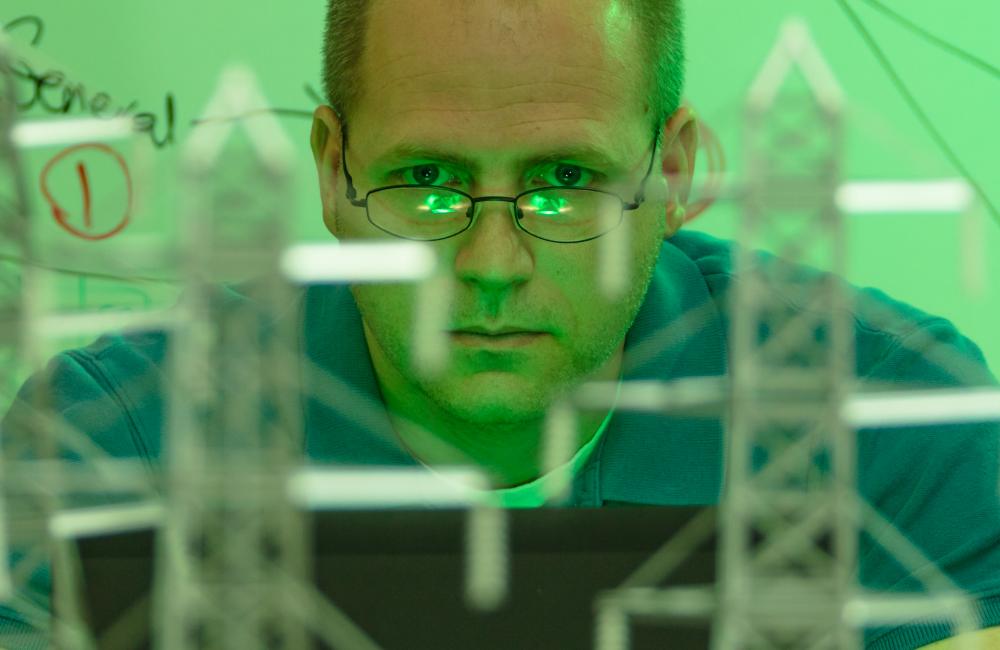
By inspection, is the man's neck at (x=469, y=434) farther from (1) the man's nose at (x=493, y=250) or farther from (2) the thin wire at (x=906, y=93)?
(2) the thin wire at (x=906, y=93)

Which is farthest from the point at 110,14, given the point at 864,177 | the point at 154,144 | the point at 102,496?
the point at 864,177

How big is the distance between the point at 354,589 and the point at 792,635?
0.58 ft

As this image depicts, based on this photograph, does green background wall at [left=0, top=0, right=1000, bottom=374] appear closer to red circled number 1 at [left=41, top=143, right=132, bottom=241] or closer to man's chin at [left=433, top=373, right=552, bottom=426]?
red circled number 1 at [left=41, top=143, right=132, bottom=241]

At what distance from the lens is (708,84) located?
58cm

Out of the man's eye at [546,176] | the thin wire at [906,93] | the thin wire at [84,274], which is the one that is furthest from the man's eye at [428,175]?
the thin wire at [906,93]

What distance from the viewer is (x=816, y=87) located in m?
0.49

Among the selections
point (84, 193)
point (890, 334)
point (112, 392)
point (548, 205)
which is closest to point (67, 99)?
point (84, 193)

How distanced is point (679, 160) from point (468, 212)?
0.39ft

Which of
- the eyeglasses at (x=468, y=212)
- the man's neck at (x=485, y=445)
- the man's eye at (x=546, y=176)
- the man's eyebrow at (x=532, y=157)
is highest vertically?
the man's eyebrow at (x=532, y=157)

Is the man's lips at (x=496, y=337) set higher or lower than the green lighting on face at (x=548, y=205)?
lower

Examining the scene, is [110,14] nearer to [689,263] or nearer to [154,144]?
[154,144]

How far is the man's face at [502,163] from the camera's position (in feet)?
1.57

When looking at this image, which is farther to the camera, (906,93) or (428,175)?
(906,93)

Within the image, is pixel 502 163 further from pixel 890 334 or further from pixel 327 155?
pixel 890 334
